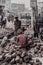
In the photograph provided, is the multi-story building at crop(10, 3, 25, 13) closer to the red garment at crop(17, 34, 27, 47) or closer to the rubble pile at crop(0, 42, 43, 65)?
the red garment at crop(17, 34, 27, 47)

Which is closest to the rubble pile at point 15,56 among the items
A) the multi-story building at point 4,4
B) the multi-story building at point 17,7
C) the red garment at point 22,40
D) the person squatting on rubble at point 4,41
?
the red garment at point 22,40

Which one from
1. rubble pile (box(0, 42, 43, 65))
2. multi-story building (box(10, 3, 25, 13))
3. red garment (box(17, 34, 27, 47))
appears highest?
multi-story building (box(10, 3, 25, 13))

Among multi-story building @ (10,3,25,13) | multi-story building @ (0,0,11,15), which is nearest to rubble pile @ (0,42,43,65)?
multi-story building @ (10,3,25,13)

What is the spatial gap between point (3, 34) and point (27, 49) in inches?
46.0

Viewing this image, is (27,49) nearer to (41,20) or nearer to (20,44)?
(20,44)

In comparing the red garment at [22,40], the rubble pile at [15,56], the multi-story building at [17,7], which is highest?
the multi-story building at [17,7]

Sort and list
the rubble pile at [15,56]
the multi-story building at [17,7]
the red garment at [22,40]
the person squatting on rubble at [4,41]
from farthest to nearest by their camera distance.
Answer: the multi-story building at [17,7]
the person squatting on rubble at [4,41]
the red garment at [22,40]
the rubble pile at [15,56]

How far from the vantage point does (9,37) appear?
524 centimetres

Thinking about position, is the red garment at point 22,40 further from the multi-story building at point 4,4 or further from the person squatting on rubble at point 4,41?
the multi-story building at point 4,4

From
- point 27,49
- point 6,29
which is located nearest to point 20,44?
point 27,49

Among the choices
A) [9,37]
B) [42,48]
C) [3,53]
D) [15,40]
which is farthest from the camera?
[9,37]

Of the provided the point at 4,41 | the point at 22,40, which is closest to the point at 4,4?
the point at 4,41

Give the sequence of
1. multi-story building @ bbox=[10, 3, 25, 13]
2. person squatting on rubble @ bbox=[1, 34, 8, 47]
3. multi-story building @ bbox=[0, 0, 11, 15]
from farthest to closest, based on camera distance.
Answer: multi-story building @ bbox=[0, 0, 11, 15]
multi-story building @ bbox=[10, 3, 25, 13]
person squatting on rubble @ bbox=[1, 34, 8, 47]

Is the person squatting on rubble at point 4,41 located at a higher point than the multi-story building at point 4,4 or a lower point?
lower
